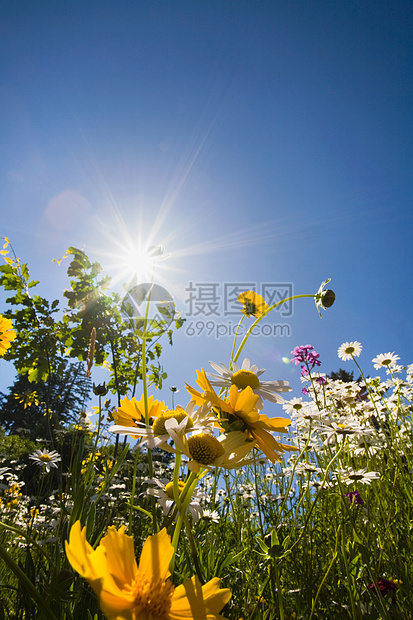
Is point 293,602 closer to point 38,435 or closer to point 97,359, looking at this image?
point 97,359

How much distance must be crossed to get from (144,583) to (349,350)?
3009 millimetres

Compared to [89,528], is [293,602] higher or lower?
lower

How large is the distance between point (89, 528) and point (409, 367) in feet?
9.50

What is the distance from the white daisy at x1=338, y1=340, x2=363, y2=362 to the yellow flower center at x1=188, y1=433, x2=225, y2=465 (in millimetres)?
2808

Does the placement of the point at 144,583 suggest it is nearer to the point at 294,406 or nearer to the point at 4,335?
the point at 4,335

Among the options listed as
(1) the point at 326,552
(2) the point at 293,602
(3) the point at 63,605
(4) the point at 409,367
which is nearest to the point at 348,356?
(4) the point at 409,367

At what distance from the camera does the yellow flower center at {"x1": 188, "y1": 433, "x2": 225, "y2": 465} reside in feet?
1.62

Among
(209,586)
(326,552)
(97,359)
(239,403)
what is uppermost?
(97,359)

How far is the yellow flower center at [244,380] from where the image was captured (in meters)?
0.69

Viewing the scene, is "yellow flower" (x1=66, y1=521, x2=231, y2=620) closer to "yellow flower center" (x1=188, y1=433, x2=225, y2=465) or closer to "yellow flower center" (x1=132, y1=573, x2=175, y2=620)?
"yellow flower center" (x1=132, y1=573, x2=175, y2=620)

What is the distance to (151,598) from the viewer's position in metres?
0.38

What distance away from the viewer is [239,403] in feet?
1.84

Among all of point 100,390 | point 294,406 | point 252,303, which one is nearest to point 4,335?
point 100,390

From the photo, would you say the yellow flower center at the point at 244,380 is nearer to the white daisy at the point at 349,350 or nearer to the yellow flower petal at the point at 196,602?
the yellow flower petal at the point at 196,602
